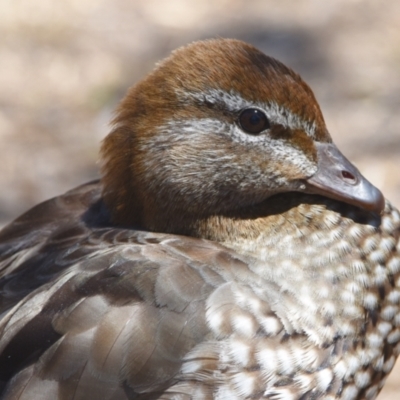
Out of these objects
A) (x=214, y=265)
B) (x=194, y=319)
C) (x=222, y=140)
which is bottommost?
(x=194, y=319)

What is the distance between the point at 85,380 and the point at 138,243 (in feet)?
1.16

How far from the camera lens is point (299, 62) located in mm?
4148

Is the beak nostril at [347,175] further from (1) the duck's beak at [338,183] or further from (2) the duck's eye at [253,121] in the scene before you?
(2) the duck's eye at [253,121]

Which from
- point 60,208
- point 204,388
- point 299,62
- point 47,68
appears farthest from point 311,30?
point 204,388

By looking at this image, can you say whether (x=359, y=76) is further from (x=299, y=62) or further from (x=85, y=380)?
(x=85, y=380)

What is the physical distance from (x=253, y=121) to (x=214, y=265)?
35 centimetres

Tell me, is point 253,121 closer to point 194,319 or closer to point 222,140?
point 222,140

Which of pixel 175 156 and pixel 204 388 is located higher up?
pixel 175 156

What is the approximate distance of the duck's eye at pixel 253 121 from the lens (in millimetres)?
2047

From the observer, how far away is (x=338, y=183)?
2105mm

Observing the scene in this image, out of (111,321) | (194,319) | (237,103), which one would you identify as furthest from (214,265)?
(237,103)

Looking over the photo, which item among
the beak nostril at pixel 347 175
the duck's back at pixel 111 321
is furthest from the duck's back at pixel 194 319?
the beak nostril at pixel 347 175

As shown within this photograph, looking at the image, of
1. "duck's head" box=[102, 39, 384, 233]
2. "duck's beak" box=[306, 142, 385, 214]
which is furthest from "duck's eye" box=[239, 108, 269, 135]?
"duck's beak" box=[306, 142, 385, 214]

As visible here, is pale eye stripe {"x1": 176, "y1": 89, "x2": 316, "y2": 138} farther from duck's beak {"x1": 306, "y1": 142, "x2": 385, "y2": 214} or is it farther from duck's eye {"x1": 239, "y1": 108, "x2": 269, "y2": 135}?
duck's beak {"x1": 306, "y1": 142, "x2": 385, "y2": 214}
